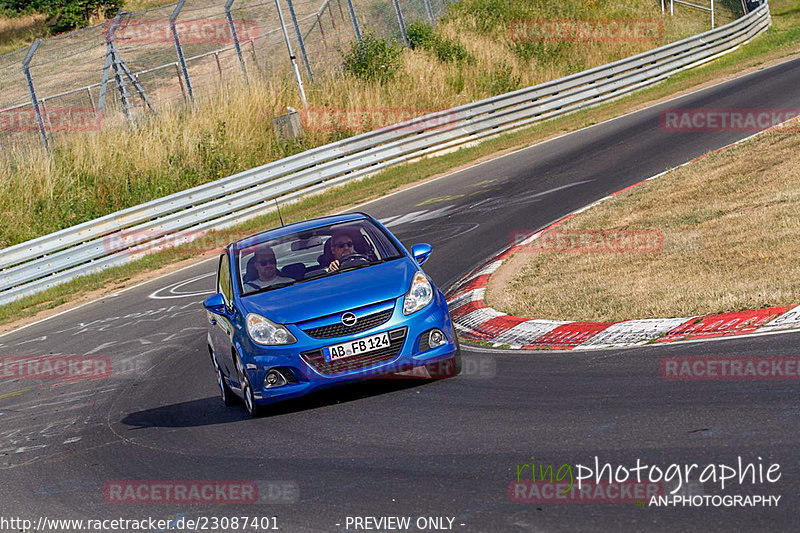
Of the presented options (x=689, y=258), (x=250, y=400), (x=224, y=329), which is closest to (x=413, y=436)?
(x=250, y=400)

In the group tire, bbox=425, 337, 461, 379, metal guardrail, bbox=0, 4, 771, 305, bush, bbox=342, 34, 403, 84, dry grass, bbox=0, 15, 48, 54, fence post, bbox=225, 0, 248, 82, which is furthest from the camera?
dry grass, bbox=0, 15, 48, 54

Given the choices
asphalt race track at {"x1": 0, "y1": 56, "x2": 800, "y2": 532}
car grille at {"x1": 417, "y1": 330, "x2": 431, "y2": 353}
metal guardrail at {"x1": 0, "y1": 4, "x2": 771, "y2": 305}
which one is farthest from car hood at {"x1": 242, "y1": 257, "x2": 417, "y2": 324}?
metal guardrail at {"x1": 0, "y1": 4, "x2": 771, "y2": 305}

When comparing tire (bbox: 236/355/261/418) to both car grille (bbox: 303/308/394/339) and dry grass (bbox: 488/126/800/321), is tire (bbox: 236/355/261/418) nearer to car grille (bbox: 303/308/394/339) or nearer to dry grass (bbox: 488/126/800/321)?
car grille (bbox: 303/308/394/339)

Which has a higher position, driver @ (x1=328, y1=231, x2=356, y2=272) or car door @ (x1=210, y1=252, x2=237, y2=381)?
driver @ (x1=328, y1=231, x2=356, y2=272)

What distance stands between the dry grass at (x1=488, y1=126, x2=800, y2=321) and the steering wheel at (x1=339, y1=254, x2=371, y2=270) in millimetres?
2083

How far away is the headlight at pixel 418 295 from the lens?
328 inches

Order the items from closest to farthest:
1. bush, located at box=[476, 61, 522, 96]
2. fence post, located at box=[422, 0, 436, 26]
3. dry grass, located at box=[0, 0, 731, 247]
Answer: dry grass, located at box=[0, 0, 731, 247]
bush, located at box=[476, 61, 522, 96]
fence post, located at box=[422, 0, 436, 26]

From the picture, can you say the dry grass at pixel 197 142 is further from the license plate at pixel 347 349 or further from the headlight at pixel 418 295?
the license plate at pixel 347 349

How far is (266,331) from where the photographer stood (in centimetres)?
826

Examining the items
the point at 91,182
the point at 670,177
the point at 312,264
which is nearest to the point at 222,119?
the point at 91,182

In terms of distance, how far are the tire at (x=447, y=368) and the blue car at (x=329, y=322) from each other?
11mm

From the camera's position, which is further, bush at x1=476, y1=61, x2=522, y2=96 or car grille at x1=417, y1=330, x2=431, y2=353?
bush at x1=476, y1=61, x2=522, y2=96

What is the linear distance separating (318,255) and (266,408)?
5.61ft

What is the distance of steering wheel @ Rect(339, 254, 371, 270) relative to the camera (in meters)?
9.16
